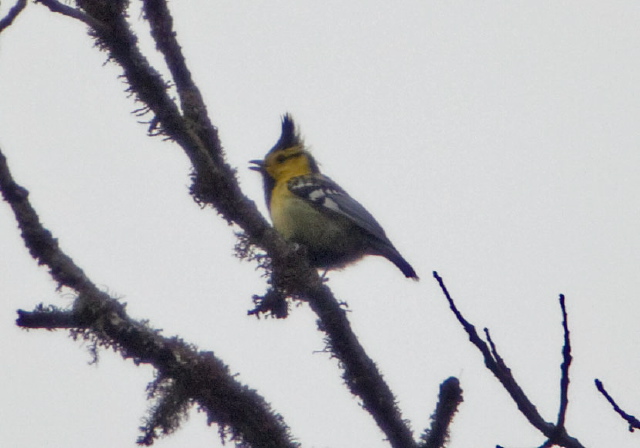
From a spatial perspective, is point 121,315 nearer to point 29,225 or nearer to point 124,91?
point 29,225

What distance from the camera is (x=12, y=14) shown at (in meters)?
2.38

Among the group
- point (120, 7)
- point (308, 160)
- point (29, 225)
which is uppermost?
point (308, 160)

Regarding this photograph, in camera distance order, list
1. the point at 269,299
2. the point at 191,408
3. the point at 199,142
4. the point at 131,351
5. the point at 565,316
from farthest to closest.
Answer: the point at 269,299, the point at 199,142, the point at 191,408, the point at 131,351, the point at 565,316

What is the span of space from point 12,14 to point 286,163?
441cm

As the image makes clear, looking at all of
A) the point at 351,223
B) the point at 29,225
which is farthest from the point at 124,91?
the point at 351,223

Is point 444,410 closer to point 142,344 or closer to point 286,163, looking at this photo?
point 142,344

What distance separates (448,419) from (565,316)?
24.1 inches

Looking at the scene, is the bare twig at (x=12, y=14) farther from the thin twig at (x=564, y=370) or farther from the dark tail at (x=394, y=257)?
the dark tail at (x=394, y=257)

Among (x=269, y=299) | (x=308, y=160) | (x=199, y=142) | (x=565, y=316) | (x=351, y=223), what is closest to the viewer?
(x=565, y=316)

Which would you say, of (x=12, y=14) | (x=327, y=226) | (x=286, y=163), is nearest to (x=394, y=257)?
(x=327, y=226)

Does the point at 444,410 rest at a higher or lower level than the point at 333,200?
lower

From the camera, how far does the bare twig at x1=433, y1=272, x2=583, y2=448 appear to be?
202 centimetres

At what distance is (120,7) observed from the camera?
2.42m

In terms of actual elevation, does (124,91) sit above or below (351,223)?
below
